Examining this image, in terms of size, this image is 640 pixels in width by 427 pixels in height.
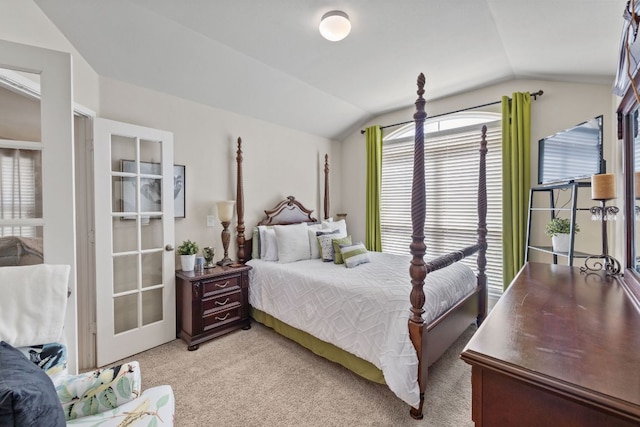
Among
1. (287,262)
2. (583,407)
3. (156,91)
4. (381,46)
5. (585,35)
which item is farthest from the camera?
(287,262)

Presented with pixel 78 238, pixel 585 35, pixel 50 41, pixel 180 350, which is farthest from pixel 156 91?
pixel 585 35

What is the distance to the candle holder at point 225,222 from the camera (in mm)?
3053

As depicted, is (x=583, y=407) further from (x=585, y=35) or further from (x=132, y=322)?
(x=132, y=322)

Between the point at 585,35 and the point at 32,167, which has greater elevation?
the point at 585,35

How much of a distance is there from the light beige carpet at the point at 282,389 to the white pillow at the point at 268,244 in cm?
98

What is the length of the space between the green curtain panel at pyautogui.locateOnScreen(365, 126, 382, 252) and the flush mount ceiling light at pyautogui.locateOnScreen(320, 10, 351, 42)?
7.22ft

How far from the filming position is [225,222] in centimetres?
312

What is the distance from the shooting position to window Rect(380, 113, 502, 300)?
3330 millimetres

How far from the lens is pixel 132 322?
2533 mm

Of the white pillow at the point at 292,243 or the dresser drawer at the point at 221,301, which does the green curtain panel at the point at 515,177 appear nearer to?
the white pillow at the point at 292,243

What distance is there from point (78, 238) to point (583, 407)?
3091 mm

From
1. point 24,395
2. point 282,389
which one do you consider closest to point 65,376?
point 24,395

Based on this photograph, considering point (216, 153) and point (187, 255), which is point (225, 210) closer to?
point (187, 255)

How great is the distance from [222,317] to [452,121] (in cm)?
375
